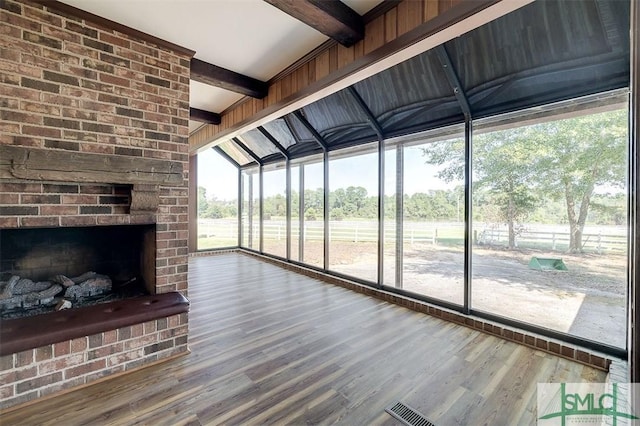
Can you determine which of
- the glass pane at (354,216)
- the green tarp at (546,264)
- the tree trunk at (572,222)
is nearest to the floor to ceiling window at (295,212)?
the glass pane at (354,216)

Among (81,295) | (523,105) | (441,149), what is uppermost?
(523,105)

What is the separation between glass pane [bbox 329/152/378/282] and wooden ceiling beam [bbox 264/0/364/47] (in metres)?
2.15

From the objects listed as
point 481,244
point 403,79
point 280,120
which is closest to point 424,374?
point 481,244

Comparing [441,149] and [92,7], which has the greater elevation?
[92,7]

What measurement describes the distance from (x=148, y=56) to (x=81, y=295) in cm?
222

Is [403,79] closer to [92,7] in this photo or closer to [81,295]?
[92,7]

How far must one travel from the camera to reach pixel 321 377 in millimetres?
2174

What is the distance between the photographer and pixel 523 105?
8.94ft

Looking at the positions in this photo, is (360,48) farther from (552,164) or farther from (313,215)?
(313,215)

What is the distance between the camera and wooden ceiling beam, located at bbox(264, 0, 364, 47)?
196 cm

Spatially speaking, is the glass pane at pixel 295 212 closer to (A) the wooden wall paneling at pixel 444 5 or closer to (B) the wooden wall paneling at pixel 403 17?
(B) the wooden wall paneling at pixel 403 17

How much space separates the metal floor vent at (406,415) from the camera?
174 cm

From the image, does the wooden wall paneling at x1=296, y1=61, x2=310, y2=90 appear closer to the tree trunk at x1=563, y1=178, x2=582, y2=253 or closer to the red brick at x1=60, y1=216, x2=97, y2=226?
the red brick at x1=60, y1=216, x2=97, y2=226

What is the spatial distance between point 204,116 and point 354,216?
3104 millimetres
